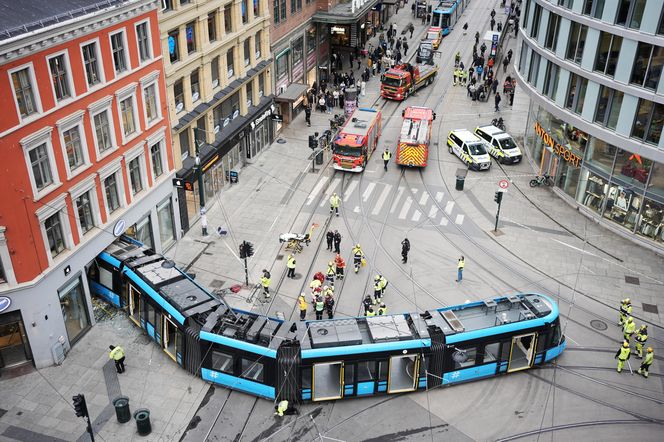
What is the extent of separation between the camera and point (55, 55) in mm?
26516

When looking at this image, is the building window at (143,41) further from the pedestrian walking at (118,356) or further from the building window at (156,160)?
the pedestrian walking at (118,356)

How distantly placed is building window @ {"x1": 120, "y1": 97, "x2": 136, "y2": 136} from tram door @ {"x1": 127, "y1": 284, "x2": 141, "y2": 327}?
317 inches

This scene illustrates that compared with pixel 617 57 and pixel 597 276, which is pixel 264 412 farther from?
pixel 617 57

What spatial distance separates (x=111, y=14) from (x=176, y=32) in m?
8.46

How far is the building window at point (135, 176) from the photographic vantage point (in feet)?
112

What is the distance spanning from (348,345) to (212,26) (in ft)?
83.1

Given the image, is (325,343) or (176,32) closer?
(325,343)

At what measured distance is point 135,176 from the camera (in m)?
34.7

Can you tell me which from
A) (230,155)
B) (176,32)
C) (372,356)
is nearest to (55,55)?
(176,32)

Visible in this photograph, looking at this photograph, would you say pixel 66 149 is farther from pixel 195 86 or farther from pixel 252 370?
pixel 195 86

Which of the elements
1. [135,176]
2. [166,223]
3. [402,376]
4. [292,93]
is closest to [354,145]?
[292,93]

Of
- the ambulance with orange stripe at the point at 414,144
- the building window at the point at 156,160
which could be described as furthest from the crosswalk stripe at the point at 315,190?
the building window at the point at 156,160

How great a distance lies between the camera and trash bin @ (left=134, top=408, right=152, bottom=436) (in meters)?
25.7

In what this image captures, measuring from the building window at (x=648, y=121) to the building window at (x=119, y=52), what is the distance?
28.7m
